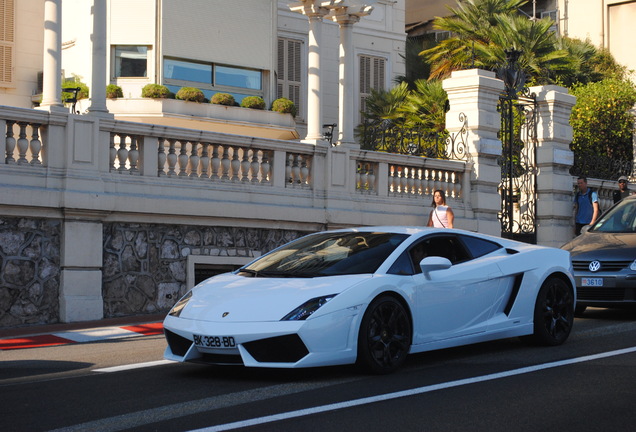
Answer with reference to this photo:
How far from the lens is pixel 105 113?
45.7ft

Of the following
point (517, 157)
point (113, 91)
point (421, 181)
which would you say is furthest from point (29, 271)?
point (113, 91)

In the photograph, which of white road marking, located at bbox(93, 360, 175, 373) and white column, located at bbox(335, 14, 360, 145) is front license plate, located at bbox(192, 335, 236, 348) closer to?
white road marking, located at bbox(93, 360, 175, 373)

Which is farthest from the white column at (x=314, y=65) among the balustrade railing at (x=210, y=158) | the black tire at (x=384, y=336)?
the black tire at (x=384, y=336)

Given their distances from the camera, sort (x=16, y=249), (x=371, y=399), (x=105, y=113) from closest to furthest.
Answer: (x=371, y=399)
(x=16, y=249)
(x=105, y=113)

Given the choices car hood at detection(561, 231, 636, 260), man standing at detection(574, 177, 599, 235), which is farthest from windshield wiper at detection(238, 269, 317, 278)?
man standing at detection(574, 177, 599, 235)

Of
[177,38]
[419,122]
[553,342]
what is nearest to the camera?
[553,342]

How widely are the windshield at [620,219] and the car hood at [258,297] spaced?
24.9 feet

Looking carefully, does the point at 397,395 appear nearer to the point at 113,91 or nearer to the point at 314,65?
the point at 314,65

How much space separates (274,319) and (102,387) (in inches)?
59.5

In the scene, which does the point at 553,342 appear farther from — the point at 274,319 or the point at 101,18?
the point at 101,18

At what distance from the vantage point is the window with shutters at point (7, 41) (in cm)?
2670

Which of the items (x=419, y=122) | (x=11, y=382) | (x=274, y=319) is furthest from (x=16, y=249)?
(x=419, y=122)

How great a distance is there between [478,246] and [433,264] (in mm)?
1255

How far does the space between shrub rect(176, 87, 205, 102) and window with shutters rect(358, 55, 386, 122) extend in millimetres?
9498
